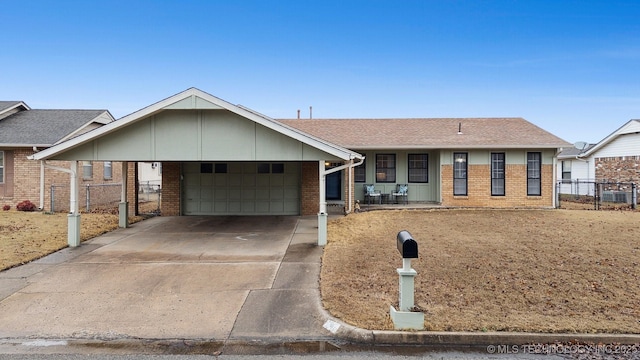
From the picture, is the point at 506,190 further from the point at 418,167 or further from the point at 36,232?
the point at 36,232

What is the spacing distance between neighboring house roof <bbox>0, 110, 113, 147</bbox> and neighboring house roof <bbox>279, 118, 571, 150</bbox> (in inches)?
→ 395

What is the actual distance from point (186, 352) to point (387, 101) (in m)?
32.5

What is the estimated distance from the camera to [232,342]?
15.4 feet

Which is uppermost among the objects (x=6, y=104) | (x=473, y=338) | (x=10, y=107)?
(x=6, y=104)

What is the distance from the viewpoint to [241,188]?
15953 millimetres

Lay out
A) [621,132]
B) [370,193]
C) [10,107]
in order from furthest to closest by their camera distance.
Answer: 1. [621,132]
2. [10,107]
3. [370,193]

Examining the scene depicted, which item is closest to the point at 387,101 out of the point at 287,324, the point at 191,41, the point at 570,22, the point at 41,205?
the point at 570,22

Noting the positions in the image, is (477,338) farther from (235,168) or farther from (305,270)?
(235,168)

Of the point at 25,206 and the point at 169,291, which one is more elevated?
the point at 25,206

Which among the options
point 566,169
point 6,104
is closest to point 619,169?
point 566,169

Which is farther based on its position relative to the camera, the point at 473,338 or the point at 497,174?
the point at 497,174

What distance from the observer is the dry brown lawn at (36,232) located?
8844 millimetres

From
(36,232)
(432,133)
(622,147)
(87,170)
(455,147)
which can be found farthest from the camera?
(622,147)

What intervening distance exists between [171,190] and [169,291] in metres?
9.99
